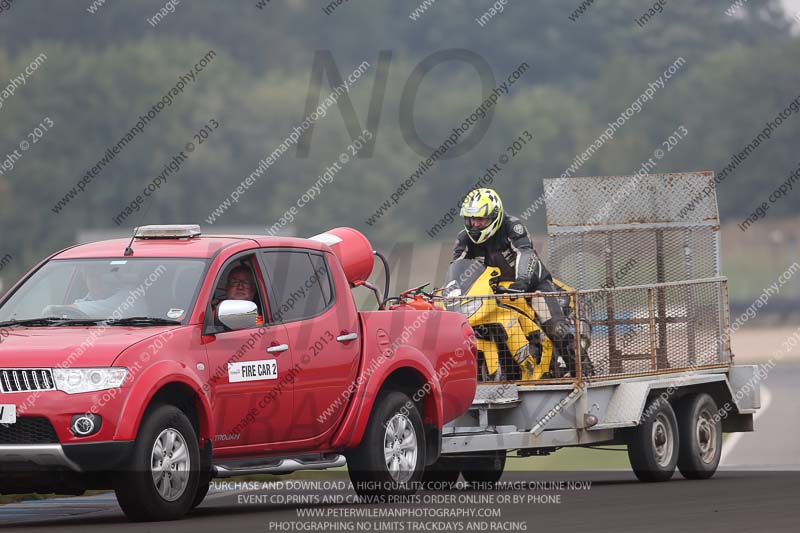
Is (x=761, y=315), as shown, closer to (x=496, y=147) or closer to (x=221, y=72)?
(x=496, y=147)

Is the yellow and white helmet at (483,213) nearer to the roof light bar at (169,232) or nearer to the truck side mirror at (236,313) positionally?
the roof light bar at (169,232)

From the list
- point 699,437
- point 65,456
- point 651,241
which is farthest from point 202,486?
point 651,241

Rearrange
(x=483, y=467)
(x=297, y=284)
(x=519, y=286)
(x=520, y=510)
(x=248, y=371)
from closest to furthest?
1. (x=248, y=371)
2. (x=520, y=510)
3. (x=297, y=284)
4. (x=519, y=286)
5. (x=483, y=467)

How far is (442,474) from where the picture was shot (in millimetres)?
17094

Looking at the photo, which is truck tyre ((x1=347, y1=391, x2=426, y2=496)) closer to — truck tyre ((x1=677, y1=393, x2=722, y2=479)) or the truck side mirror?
the truck side mirror

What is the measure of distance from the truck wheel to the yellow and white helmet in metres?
2.13

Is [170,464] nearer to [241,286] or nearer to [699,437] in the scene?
[241,286]

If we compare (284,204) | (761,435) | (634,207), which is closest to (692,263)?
(634,207)

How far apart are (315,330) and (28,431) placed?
107 inches

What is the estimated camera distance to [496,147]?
98.4 metres

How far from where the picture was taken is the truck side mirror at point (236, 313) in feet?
39.7

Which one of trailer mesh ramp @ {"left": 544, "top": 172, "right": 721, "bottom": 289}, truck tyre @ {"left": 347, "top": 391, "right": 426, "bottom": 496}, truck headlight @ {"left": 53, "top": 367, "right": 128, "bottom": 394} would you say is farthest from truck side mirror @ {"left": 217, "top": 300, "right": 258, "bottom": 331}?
trailer mesh ramp @ {"left": 544, "top": 172, "right": 721, "bottom": 289}

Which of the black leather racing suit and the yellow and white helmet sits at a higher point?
the yellow and white helmet

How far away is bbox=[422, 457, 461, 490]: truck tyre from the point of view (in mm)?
16312
